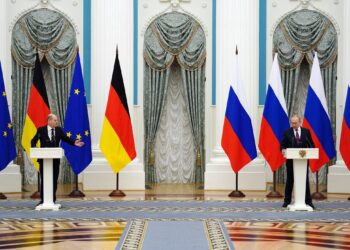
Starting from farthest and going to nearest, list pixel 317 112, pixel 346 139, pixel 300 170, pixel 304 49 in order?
pixel 304 49
pixel 346 139
pixel 317 112
pixel 300 170

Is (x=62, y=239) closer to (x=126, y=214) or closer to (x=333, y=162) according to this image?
(x=126, y=214)

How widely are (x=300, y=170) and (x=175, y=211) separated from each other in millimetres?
1979

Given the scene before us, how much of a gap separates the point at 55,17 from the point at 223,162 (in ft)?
15.3

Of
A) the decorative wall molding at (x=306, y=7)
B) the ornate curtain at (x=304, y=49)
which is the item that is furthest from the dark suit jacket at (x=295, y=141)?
the decorative wall molding at (x=306, y=7)

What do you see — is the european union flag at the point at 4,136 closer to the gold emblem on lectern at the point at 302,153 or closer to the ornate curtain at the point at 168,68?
the ornate curtain at the point at 168,68

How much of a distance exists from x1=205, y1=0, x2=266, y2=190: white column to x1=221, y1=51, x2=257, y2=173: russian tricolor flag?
3.77 feet

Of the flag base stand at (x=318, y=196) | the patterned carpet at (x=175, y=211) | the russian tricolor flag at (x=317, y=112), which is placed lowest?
the flag base stand at (x=318, y=196)

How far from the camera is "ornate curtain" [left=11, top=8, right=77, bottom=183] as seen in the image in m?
15.8

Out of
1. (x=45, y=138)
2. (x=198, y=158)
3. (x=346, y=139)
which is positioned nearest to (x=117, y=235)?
(x=45, y=138)

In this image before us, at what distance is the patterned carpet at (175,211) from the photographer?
1002 cm

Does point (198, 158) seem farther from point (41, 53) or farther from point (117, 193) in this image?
point (41, 53)

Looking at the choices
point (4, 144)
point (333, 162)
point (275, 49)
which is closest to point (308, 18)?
point (275, 49)

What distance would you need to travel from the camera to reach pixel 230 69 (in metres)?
15.1

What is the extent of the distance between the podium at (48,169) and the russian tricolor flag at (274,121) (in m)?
4.05
